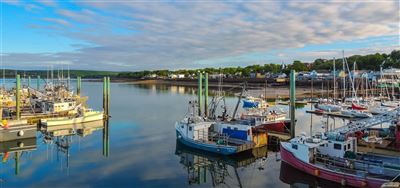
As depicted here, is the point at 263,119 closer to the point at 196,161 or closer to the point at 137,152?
the point at 196,161

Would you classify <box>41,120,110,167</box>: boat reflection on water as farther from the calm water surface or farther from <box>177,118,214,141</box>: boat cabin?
<box>177,118,214,141</box>: boat cabin

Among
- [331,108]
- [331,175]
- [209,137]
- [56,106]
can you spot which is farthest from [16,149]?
[331,108]

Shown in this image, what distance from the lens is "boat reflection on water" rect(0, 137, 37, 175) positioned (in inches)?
1239

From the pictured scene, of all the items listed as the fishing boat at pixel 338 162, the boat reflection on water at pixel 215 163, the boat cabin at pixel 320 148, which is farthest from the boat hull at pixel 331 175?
the boat reflection on water at pixel 215 163

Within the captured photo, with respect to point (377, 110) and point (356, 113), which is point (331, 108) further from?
point (377, 110)

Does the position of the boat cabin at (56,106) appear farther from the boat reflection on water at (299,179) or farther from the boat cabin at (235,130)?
the boat reflection on water at (299,179)

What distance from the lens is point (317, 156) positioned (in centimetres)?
2530

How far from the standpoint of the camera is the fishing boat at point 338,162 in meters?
21.6

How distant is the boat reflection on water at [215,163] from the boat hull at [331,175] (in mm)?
2999

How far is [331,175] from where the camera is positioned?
23.2 metres

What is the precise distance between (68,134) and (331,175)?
3132 cm

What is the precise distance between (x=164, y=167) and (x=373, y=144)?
54.0 ft

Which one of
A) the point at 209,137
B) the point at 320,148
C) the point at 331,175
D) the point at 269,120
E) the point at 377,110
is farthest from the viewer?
the point at 377,110

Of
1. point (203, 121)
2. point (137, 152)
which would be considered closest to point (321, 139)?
point (203, 121)
